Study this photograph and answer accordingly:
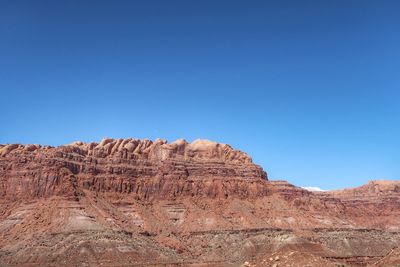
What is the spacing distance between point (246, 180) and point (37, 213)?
7206 centimetres

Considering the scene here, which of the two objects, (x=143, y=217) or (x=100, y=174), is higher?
(x=100, y=174)

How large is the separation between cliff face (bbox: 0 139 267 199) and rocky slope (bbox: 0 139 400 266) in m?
0.33

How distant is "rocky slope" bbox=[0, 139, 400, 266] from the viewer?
13850cm

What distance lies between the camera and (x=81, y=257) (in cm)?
13088

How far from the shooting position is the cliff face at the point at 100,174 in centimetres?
17175

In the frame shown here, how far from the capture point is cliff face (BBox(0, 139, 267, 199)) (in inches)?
6762

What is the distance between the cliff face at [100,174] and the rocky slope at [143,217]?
33cm

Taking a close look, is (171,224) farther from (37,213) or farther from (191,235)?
(37,213)

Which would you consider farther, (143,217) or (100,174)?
(100,174)

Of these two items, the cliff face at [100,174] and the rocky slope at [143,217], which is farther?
the cliff face at [100,174]

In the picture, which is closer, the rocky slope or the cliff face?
the rocky slope

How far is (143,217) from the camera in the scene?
169 metres

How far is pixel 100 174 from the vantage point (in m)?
183

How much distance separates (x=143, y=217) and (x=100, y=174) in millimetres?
22694
